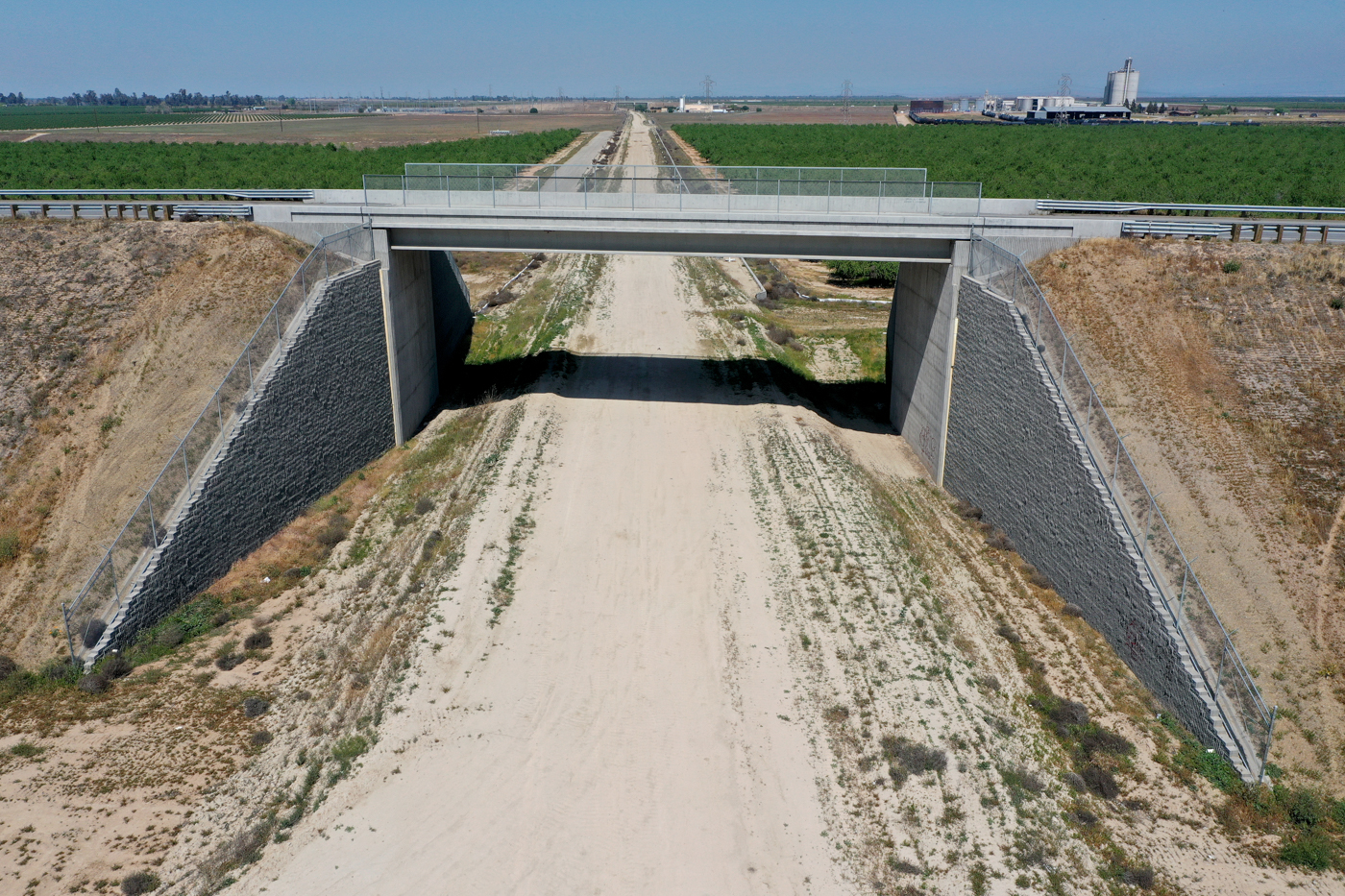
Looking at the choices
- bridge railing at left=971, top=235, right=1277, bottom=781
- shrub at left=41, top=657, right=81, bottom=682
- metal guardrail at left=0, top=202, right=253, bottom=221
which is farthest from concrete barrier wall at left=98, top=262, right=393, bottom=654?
bridge railing at left=971, top=235, right=1277, bottom=781

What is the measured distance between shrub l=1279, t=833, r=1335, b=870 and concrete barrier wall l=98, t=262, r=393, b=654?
2227cm

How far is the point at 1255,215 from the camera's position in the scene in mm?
34906

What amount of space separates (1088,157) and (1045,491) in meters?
50.9

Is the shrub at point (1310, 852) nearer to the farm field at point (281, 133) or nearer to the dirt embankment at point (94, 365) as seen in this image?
the dirt embankment at point (94, 365)

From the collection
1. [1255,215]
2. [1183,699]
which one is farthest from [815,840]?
[1255,215]

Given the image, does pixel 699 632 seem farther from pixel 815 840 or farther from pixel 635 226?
pixel 635 226

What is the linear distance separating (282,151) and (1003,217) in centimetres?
5478

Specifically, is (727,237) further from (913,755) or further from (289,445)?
(913,755)

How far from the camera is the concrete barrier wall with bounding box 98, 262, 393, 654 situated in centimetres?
2198

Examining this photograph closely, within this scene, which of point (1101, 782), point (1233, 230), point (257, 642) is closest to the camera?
point (1101, 782)

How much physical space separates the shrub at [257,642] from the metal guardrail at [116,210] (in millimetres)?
16883

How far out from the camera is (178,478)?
2242cm

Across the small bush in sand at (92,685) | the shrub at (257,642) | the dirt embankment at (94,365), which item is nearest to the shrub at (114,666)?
the small bush in sand at (92,685)

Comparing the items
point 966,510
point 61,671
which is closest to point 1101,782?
point 966,510
